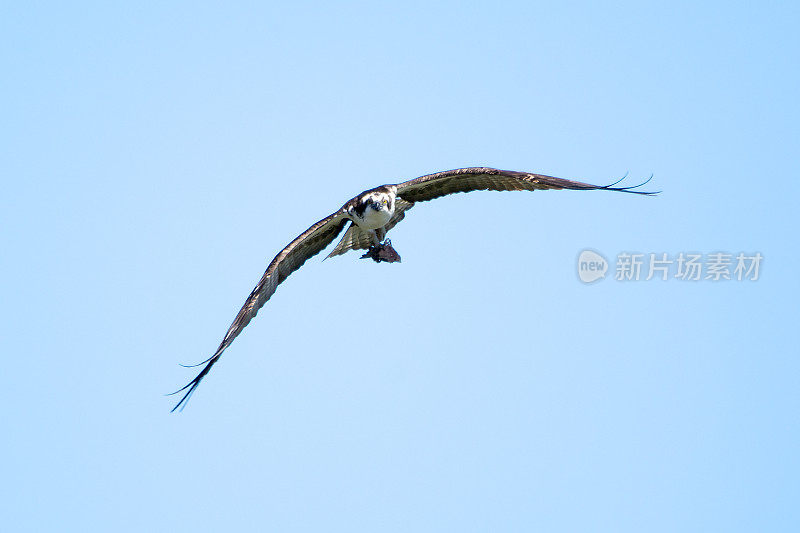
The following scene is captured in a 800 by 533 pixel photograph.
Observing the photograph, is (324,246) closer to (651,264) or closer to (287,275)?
(287,275)

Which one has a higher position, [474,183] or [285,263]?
[474,183]

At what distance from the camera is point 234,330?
20844 mm

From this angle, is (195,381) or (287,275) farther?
(287,275)

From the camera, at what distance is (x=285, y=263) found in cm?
2273

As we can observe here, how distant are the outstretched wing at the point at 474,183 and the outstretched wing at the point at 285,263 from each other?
1.46 meters

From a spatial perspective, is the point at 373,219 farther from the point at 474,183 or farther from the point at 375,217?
the point at 474,183

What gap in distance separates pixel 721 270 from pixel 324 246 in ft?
27.6

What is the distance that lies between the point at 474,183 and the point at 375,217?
188cm

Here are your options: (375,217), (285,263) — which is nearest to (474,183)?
(375,217)

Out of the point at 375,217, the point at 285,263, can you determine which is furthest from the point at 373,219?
the point at 285,263

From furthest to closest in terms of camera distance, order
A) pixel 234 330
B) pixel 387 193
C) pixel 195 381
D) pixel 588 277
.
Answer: pixel 588 277 → pixel 387 193 → pixel 234 330 → pixel 195 381

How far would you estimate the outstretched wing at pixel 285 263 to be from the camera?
68.6 feet

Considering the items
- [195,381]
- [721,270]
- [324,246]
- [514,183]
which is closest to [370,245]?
[324,246]

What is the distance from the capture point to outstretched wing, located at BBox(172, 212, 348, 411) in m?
Result: 20.9
